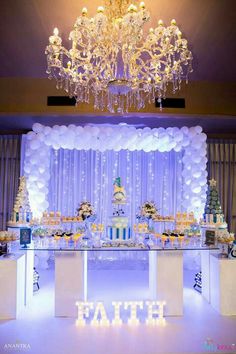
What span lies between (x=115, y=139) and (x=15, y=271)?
3676 millimetres

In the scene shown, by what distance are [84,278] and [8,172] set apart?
4.60 metres

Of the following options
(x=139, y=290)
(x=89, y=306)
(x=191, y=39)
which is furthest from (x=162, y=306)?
(x=191, y=39)

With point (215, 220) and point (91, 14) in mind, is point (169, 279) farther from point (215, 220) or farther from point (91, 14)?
point (91, 14)

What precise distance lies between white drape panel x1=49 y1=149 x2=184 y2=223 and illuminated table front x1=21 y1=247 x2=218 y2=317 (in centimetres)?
360

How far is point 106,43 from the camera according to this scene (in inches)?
171

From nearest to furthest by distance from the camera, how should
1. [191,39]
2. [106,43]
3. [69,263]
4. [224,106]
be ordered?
1. [106,43]
2. [69,263]
3. [191,39]
4. [224,106]

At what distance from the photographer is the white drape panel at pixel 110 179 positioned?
8344mm

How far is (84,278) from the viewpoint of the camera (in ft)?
15.5

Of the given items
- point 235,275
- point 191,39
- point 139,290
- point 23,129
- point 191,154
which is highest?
point 191,39

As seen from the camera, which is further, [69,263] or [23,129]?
[23,129]

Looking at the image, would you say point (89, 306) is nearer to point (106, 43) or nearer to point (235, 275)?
point (235, 275)

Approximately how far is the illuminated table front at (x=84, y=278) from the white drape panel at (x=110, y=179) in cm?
360

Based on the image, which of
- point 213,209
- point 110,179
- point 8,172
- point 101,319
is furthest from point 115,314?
point 8,172

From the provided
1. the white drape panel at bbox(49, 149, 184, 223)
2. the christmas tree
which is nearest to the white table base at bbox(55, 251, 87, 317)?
the christmas tree
